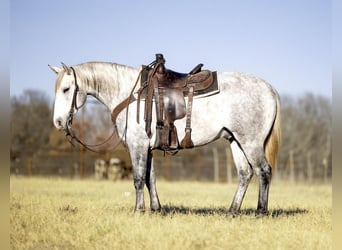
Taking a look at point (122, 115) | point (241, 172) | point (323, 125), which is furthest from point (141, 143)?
point (323, 125)

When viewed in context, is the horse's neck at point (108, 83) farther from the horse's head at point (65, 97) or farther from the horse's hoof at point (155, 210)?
the horse's hoof at point (155, 210)

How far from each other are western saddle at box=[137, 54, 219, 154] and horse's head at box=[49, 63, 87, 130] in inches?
40.5

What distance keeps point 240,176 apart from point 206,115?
4.07ft

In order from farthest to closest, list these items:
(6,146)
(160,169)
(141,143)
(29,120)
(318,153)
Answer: (318,153), (29,120), (160,169), (141,143), (6,146)

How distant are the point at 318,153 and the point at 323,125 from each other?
4074 millimetres

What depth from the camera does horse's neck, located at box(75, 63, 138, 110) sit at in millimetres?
7227

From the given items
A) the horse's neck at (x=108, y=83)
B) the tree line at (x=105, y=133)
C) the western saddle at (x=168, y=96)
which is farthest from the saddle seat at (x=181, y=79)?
the tree line at (x=105, y=133)

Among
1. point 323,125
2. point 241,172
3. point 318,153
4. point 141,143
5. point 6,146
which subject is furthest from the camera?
point 323,125

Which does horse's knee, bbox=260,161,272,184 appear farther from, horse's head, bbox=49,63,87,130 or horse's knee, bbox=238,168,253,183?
horse's head, bbox=49,63,87,130

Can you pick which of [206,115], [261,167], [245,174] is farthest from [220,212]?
[206,115]

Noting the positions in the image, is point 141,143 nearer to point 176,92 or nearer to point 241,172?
point 176,92

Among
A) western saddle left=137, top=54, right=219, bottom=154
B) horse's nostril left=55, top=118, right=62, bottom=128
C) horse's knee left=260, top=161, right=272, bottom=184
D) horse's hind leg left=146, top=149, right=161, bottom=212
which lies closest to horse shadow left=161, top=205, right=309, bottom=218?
horse's hind leg left=146, top=149, right=161, bottom=212

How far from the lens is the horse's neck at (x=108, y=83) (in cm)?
723

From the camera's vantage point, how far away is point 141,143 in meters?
6.89
